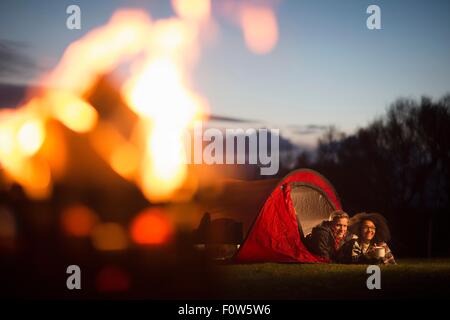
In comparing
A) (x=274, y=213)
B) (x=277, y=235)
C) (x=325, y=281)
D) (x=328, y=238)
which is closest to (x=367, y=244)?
(x=328, y=238)

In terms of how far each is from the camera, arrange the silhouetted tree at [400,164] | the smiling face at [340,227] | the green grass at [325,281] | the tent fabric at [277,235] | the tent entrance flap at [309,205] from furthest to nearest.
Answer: the silhouetted tree at [400,164] < the tent entrance flap at [309,205] < the smiling face at [340,227] < the tent fabric at [277,235] < the green grass at [325,281]

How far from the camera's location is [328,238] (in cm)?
1352

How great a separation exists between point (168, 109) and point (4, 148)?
4.60 metres

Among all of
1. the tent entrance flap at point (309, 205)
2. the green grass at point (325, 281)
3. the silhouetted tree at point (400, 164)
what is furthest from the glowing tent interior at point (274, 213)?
the silhouetted tree at point (400, 164)

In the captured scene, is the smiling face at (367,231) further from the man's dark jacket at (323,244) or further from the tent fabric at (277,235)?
the tent fabric at (277,235)

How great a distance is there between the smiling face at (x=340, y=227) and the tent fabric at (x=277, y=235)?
3.14 ft

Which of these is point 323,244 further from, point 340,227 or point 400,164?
point 400,164

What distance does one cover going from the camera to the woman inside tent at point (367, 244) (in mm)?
13148

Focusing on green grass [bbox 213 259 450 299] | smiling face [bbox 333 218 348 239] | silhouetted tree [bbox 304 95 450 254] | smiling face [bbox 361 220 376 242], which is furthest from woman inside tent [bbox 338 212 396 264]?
silhouetted tree [bbox 304 95 450 254]

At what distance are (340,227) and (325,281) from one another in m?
3.81

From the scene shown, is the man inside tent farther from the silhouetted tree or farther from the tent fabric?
the silhouetted tree

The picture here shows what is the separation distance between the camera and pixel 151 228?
16438mm
